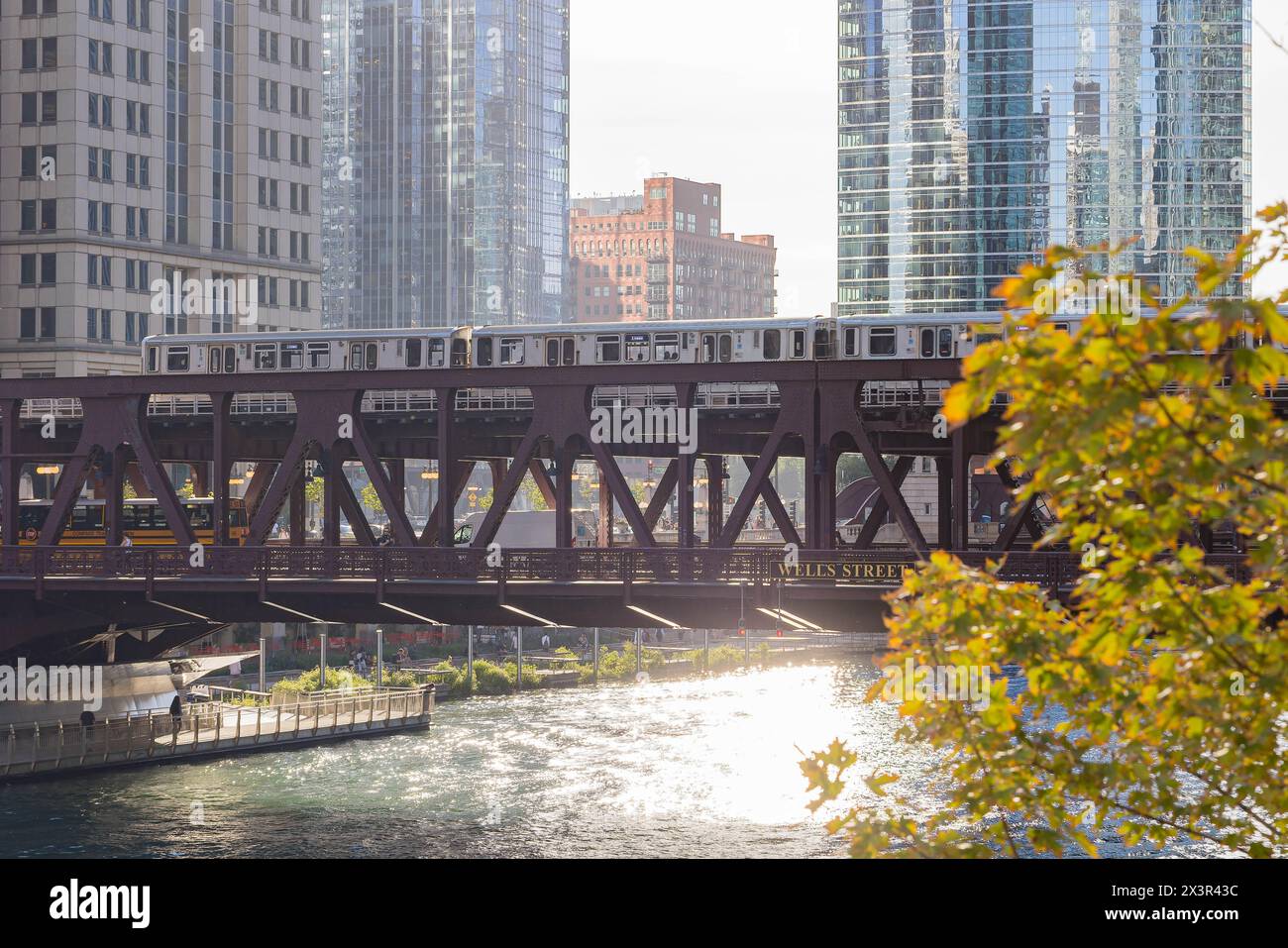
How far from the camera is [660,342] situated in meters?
71.1

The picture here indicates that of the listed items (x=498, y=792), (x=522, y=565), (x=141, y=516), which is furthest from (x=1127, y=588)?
(x=141, y=516)

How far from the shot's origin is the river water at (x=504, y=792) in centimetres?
5719

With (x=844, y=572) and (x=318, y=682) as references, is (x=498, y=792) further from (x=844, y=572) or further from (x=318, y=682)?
(x=318, y=682)

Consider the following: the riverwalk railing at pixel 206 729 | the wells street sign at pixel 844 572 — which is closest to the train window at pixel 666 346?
the wells street sign at pixel 844 572

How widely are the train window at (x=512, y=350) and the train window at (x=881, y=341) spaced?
1462 cm

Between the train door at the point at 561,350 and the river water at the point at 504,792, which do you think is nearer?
the river water at the point at 504,792

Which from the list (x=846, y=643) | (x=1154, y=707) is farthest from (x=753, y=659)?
(x=1154, y=707)

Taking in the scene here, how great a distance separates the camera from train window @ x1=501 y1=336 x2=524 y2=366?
74250mm

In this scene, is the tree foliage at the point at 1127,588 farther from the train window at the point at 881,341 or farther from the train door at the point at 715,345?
the train window at the point at 881,341

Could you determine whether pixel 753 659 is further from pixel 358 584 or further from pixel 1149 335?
pixel 1149 335

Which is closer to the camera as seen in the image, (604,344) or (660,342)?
(660,342)

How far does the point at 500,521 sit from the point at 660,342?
58.8ft
